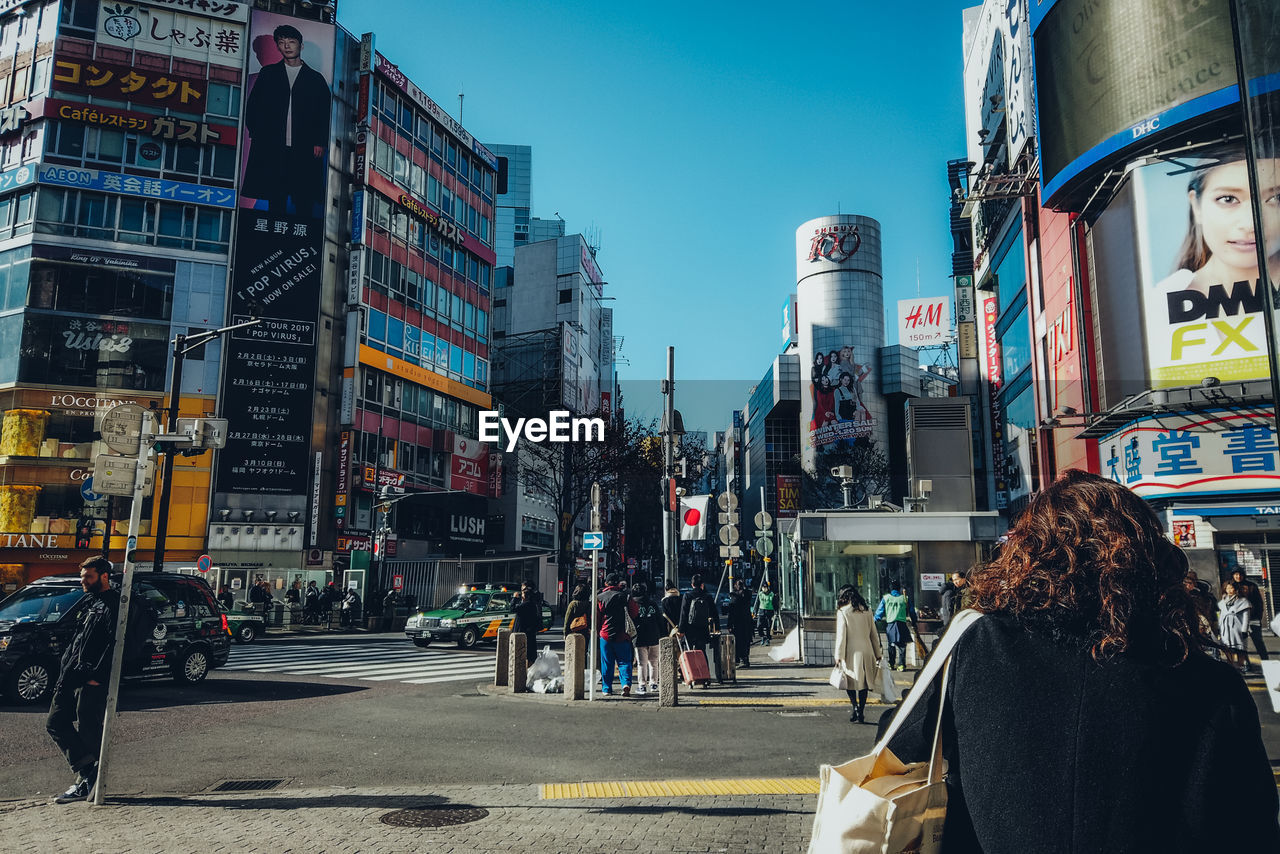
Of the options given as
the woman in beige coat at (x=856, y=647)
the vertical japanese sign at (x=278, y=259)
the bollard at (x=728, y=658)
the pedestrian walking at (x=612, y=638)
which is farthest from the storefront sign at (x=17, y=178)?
the woman in beige coat at (x=856, y=647)

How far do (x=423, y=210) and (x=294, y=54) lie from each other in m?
9.84

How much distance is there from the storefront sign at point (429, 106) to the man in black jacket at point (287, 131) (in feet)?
13.9

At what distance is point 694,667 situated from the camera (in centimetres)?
1575

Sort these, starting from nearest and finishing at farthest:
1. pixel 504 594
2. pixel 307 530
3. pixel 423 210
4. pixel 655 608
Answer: pixel 655 608 → pixel 504 594 → pixel 307 530 → pixel 423 210

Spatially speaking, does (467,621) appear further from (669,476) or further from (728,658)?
(728,658)

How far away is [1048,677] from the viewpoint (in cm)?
212

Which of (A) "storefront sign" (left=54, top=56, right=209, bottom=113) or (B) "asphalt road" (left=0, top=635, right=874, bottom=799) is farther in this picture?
(A) "storefront sign" (left=54, top=56, right=209, bottom=113)

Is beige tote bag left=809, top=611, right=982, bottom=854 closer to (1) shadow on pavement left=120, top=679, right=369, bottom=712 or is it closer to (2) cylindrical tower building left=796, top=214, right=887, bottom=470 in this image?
(1) shadow on pavement left=120, top=679, right=369, bottom=712

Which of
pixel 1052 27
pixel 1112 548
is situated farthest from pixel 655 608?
pixel 1052 27

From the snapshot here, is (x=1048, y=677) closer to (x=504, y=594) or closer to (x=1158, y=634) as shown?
(x=1158, y=634)

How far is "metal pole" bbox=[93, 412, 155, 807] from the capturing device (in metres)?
7.35

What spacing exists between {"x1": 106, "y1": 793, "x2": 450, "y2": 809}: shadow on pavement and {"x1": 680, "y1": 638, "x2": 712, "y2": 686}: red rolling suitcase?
8.50m

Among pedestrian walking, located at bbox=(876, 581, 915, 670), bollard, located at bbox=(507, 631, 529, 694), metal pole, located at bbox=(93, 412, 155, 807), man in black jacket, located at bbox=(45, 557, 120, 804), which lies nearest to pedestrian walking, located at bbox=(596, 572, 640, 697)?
bollard, located at bbox=(507, 631, 529, 694)

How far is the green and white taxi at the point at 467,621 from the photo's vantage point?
2503 cm
